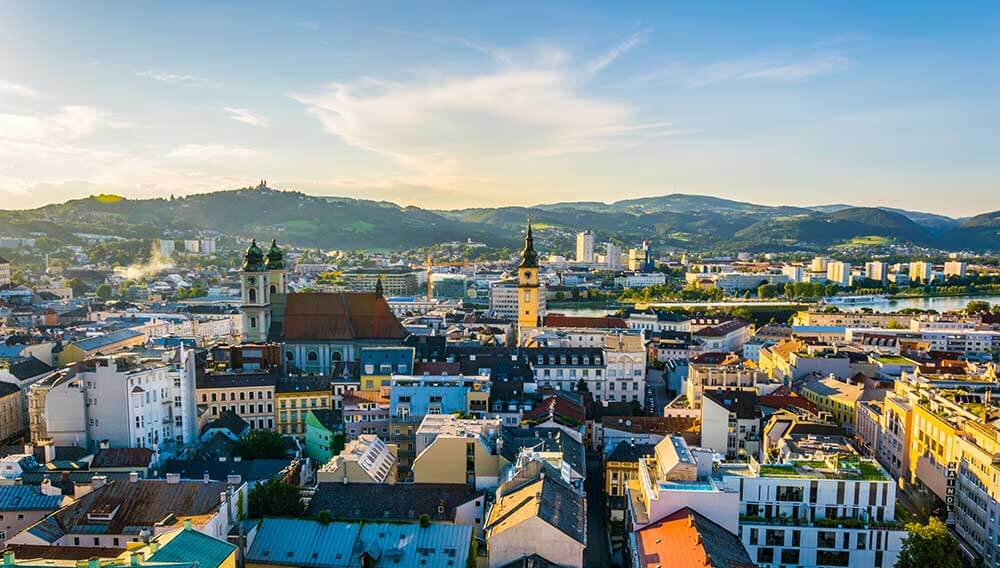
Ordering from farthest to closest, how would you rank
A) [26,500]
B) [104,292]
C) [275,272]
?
[104,292] → [275,272] → [26,500]

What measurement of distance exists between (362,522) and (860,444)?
32455mm

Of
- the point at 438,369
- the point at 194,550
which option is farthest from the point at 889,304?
the point at 194,550

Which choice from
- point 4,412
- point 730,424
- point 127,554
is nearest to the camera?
point 127,554

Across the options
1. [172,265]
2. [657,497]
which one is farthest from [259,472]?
[172,265]

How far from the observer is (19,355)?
54.8m

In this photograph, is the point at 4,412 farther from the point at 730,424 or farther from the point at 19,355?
the point at 730,424

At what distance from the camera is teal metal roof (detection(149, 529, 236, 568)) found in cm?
A: 1856

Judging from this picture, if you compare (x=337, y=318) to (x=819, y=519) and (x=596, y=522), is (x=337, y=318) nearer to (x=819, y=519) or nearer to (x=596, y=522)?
(x=596, y=522)

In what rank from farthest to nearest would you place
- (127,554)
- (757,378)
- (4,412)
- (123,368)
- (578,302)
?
1. (578,302)
2. (757,378)
3. (4,412)
4. (123,368)
5. (127,554)

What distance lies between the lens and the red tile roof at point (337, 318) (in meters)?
60.9

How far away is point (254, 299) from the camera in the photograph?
211 feet

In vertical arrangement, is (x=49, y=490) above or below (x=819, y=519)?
above

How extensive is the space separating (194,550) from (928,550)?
23.7m

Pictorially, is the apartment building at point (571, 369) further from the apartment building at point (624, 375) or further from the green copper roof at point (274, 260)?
the green copper roof at point (274, 260)
